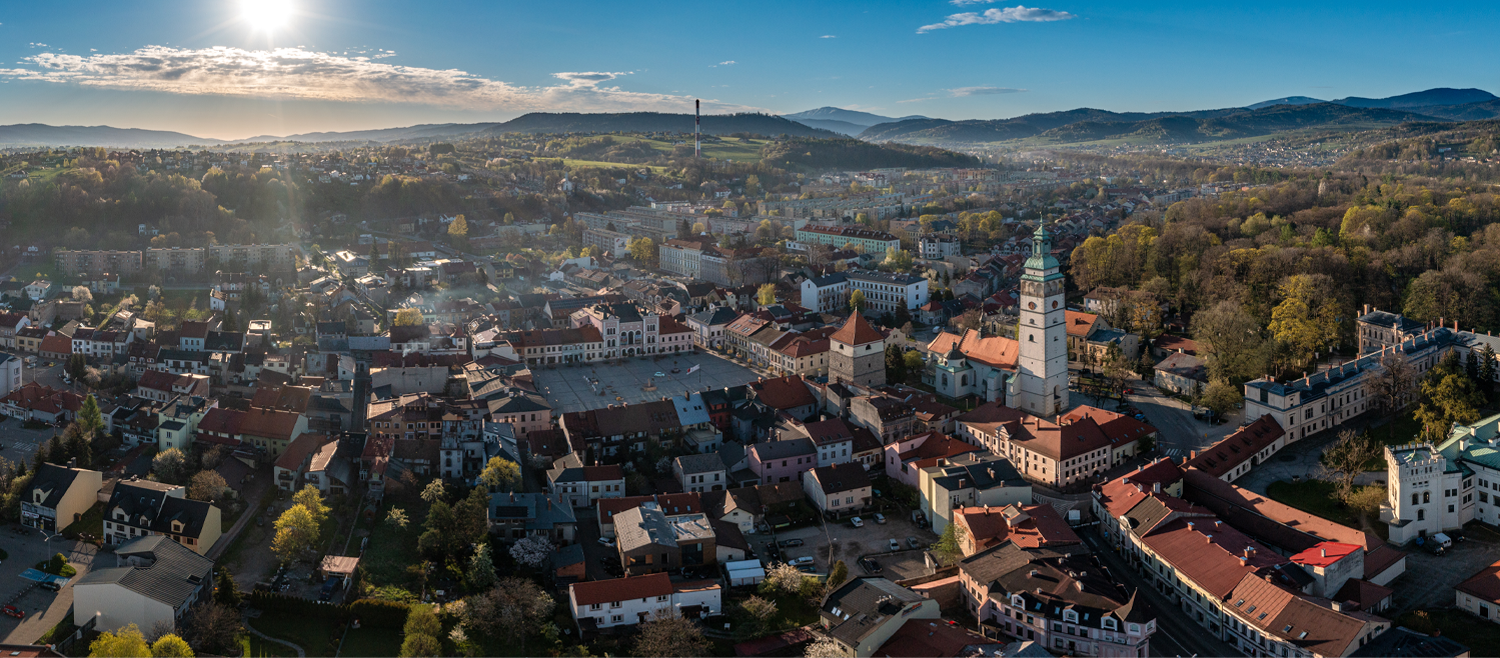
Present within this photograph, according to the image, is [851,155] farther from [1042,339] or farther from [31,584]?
[31,584]

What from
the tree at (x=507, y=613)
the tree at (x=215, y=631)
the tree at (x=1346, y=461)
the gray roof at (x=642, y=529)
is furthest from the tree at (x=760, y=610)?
the tree at (x=1346, y=461)

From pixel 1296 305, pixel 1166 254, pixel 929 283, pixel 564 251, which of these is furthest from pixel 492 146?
pixel 1296 305

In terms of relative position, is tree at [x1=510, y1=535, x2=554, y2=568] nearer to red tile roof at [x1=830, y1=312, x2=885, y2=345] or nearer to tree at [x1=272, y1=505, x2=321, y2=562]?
tree at [x1=272, y1=505, x2=321, y2=562]

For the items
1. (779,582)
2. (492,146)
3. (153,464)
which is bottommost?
(779,582)

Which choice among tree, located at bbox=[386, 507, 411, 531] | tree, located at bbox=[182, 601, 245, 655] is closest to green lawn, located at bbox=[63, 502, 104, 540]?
tree, located at bbox=[182, 601, 245, 655]

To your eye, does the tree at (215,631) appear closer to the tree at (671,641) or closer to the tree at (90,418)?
the tree at (671,641)

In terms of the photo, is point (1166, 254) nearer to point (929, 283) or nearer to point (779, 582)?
point (929, 283)

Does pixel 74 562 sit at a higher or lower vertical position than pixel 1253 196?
lower
